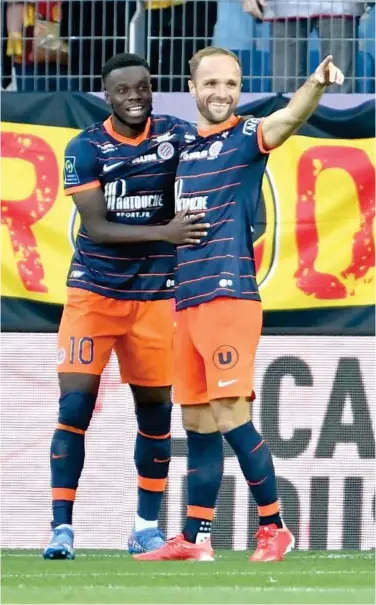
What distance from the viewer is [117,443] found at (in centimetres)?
857

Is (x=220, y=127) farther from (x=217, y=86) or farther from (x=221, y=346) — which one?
(x=221, y=346)

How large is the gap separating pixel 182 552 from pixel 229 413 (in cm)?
60

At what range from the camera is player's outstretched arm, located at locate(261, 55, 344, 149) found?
555cm

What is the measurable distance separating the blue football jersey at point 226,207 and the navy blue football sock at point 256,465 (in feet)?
1.75

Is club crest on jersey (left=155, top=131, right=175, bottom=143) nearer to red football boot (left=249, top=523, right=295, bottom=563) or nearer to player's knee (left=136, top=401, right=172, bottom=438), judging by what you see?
player's knee (left=136, top=401, right=172, bottom=438)

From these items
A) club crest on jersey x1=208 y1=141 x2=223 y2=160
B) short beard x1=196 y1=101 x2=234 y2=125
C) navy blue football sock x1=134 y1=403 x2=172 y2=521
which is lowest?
navy blue football sock x1=134 y1=403 x2=172 y2=521

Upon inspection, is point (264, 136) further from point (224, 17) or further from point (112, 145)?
point (224, 17)

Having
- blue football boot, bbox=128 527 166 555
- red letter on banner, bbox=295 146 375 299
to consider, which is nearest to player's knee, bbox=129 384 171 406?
blue football boot, bbox=128 527 166 555

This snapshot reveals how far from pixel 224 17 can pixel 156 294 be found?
310 centimetres

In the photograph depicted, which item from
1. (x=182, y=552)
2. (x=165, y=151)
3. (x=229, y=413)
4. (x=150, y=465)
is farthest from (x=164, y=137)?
(x=182, y=552)

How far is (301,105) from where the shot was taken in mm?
5613

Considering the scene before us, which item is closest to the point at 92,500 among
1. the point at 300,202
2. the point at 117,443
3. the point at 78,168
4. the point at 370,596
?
the point at 117,443

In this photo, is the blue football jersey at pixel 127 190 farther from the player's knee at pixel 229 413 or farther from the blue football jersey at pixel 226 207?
the player's knee at pixel 229 413

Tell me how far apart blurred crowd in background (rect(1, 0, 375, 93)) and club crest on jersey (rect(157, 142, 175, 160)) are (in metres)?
2.75
